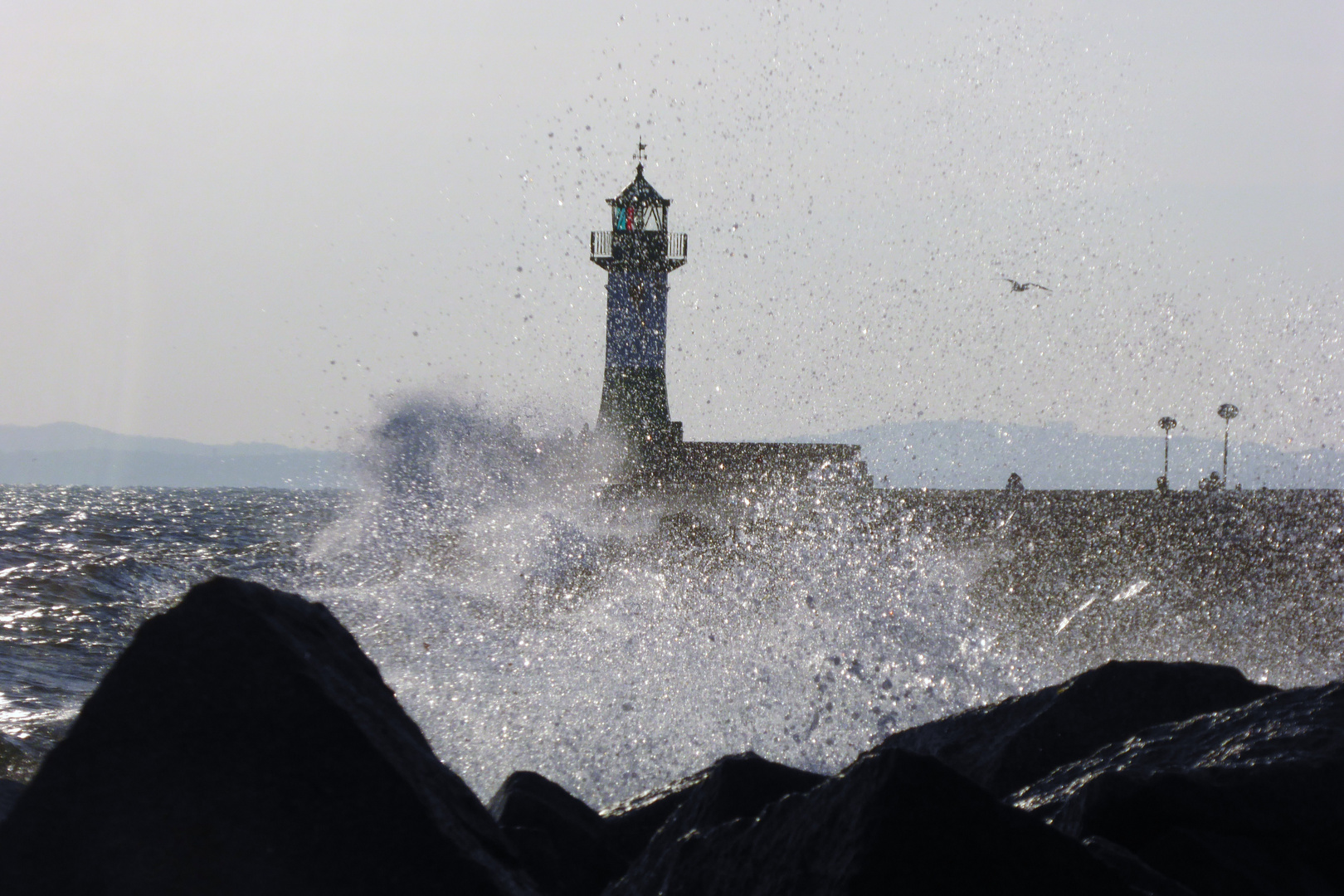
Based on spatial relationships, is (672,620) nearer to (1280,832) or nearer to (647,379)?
(1280,832)

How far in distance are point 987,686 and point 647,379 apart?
16.0 metres

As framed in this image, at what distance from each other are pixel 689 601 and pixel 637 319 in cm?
1349

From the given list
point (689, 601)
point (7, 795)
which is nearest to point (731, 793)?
point (7, 795)

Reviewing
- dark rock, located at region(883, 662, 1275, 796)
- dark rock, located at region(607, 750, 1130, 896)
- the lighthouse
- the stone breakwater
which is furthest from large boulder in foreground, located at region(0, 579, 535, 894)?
the lighthouse

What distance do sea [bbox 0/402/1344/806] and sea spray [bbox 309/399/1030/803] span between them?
30 millimetres

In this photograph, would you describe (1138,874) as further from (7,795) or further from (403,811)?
(7,795)

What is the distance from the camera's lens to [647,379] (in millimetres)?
22531

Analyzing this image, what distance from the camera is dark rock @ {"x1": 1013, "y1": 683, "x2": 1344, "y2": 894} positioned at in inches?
96.0

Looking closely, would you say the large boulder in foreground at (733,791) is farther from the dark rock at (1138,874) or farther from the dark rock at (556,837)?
the dark rock at (1138,874)

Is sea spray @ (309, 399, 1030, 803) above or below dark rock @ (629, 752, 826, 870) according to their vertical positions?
below

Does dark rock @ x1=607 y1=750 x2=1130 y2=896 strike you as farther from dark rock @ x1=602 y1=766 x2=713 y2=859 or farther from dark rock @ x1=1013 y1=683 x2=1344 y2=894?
dark rock @ x1=602 y1=766 x2=713 y2=859

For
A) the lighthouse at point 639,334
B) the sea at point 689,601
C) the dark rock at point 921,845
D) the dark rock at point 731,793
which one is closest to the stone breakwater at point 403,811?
the dark rock at point 921,845

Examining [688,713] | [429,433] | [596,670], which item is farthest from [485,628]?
[429,433]

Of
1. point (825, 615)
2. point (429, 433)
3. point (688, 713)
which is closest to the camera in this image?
point (688, 713)
